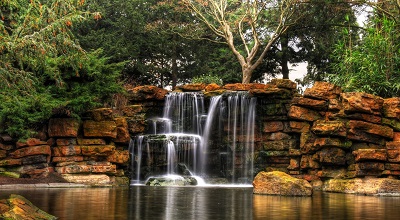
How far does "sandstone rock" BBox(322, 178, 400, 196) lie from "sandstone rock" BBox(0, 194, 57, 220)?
12.7 meters

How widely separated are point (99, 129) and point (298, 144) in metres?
8.89

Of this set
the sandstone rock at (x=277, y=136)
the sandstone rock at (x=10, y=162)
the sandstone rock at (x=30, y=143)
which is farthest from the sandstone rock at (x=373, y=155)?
the sandstone rock at (x=10, y=162)

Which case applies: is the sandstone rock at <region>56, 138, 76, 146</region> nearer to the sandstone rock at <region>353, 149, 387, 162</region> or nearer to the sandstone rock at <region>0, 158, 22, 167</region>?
the sandstone rock at <region>0, 158, 22, 167</region>

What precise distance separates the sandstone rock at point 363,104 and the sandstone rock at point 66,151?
1106cm

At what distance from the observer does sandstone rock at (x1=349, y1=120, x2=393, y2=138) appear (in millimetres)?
21406

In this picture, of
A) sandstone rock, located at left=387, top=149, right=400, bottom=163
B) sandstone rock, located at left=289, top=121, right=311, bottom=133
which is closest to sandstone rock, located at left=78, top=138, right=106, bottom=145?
sandstone rock, located at left=289, top=121, right=311, bottom=133

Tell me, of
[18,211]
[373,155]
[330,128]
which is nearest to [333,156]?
[330,128]

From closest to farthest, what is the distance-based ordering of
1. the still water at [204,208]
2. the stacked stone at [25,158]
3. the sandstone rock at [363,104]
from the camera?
the still water at [204,208], the stacked stone at [25,158], the sandstone rock at [363,104]

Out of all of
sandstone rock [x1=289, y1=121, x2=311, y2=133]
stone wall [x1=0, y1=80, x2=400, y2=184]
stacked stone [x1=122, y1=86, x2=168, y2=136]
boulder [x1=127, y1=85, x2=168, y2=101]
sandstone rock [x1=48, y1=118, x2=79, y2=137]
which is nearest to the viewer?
stone wall [x1=0, y1=80, x2=400, y2=184]

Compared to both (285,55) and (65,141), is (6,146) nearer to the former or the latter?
(65,141)

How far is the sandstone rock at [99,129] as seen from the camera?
22.2 m

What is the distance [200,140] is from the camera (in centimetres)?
2562

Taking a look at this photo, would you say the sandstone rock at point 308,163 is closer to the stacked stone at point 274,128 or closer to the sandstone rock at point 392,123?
the stacked stone at point 274,128

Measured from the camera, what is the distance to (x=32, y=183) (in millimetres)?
20109
